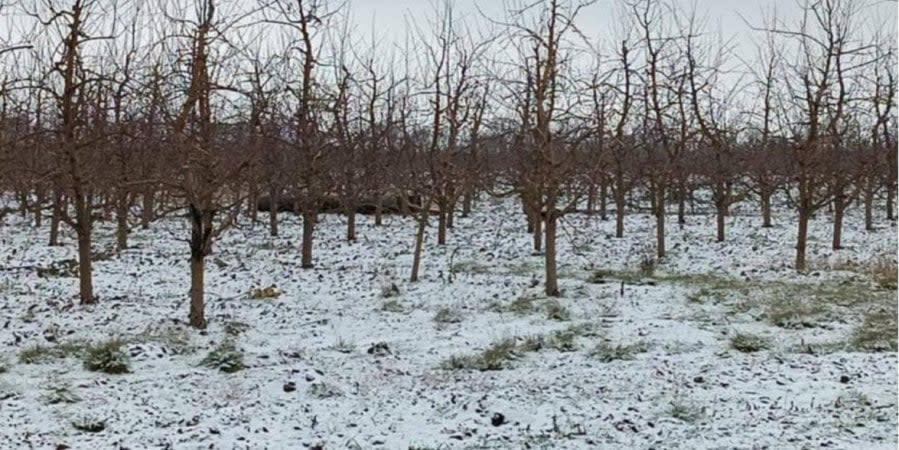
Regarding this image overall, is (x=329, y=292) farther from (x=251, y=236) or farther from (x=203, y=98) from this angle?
(x=251, y=236)

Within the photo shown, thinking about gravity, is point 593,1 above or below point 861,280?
above

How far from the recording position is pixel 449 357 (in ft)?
22.7

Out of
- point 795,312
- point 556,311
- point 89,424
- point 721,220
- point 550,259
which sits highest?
point 721,220

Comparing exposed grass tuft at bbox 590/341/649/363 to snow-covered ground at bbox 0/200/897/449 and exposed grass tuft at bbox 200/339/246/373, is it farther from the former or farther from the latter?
exposed grass tuft at bbox 200/339/246/373

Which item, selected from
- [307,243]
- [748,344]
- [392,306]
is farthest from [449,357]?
[307,243]

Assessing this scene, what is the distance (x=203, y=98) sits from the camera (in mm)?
8039

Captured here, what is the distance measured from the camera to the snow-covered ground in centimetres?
493

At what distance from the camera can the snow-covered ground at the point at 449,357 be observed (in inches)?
194

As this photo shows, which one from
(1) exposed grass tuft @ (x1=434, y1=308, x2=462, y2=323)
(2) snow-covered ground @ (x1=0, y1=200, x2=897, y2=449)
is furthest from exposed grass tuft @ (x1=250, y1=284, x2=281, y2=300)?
(1) exposed grass tuft @ (x1=434, y1=308, x2=462, y2=323)

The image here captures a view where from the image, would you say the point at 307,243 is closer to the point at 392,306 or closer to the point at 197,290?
the point at 392,306

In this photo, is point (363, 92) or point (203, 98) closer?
point (203, 98)

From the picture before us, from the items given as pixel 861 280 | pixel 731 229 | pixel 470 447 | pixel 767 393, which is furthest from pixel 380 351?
pixel 731 229

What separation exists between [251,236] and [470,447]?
49.3 ft

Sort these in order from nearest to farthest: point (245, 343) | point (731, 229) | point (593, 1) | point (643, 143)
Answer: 1. point (245, 343)
2. point (593, 1)
3. point (643, 143)
4. point (731, 229)
